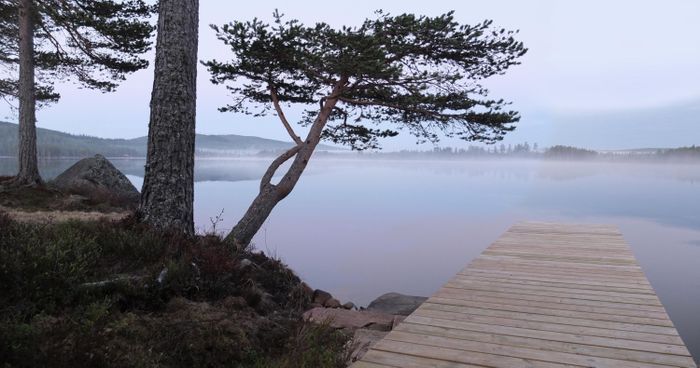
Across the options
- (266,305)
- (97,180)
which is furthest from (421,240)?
(266,305)

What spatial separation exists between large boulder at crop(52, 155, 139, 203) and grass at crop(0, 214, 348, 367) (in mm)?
11238

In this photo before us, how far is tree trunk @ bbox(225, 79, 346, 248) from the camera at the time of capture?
1127 cm

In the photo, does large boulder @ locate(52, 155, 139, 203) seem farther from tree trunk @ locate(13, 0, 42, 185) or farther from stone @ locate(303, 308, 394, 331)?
stone @ locate(303, 308, 394, 331)

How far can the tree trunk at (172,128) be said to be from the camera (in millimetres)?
6426

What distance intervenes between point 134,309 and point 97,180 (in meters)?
14.6

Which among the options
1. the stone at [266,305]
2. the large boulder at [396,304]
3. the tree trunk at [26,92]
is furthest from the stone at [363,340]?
the tree trunk at [26,92]

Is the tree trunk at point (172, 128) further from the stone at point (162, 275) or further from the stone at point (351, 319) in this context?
the stone at point (351, 319)

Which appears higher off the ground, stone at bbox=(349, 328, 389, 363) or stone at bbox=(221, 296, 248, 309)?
stone at bbox=(221, 296, 248, 309)

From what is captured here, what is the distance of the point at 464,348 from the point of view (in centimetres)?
365

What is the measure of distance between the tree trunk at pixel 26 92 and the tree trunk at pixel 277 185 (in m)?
7.77

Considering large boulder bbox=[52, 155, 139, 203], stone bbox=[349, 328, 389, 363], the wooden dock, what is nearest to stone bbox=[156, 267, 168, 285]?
stone bbox=[349, 328, 389, 363]

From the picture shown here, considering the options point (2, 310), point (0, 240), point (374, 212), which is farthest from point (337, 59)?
point (374, 212)

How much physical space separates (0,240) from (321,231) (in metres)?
27.9

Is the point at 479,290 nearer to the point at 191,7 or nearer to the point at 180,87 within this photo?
the point at 180,87
